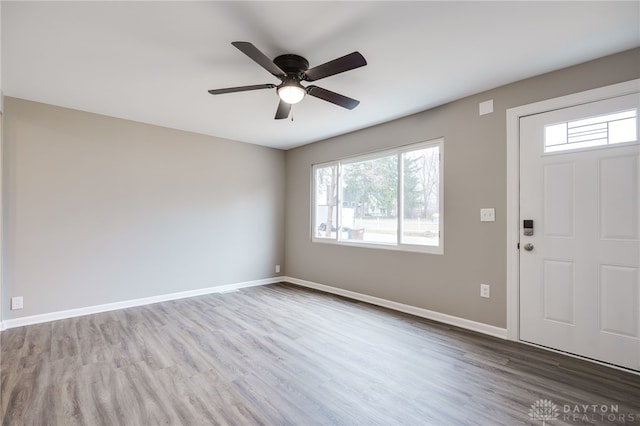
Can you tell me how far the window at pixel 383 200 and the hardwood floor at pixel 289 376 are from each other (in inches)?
45.6

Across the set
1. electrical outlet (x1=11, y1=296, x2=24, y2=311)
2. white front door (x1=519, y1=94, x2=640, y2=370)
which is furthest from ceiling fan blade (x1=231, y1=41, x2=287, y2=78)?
electrical outlet (x1=11, y1=296, x2=24, y2=311)

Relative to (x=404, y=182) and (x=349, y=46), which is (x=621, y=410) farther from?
(x=349, y=46)

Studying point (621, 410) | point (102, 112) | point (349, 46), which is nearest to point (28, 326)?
point (102, 112)

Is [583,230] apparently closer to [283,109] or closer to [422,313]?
[422,313]

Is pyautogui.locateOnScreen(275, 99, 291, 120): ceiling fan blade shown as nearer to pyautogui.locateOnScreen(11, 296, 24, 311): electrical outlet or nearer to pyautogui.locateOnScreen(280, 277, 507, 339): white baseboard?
pyautogui.locateOnScreen(280, 277, 507, 339): white baseboard

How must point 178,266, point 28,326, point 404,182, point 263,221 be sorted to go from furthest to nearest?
point 263,221 → point 178,266 → point 404,182 → point 28,326

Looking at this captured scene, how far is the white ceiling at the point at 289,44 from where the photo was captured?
1.92 metres

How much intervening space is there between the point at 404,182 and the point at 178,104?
301cm

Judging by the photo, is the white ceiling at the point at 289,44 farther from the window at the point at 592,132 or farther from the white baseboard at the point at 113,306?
the white baseboard at the point at 113,306

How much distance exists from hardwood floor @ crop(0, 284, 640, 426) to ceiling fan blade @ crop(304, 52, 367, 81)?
2.29 meters

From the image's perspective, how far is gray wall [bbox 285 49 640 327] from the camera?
272 cm

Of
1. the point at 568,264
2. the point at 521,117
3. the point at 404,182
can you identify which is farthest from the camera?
the point at 404,182

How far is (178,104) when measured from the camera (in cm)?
348

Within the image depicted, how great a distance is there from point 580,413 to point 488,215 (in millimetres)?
1773
